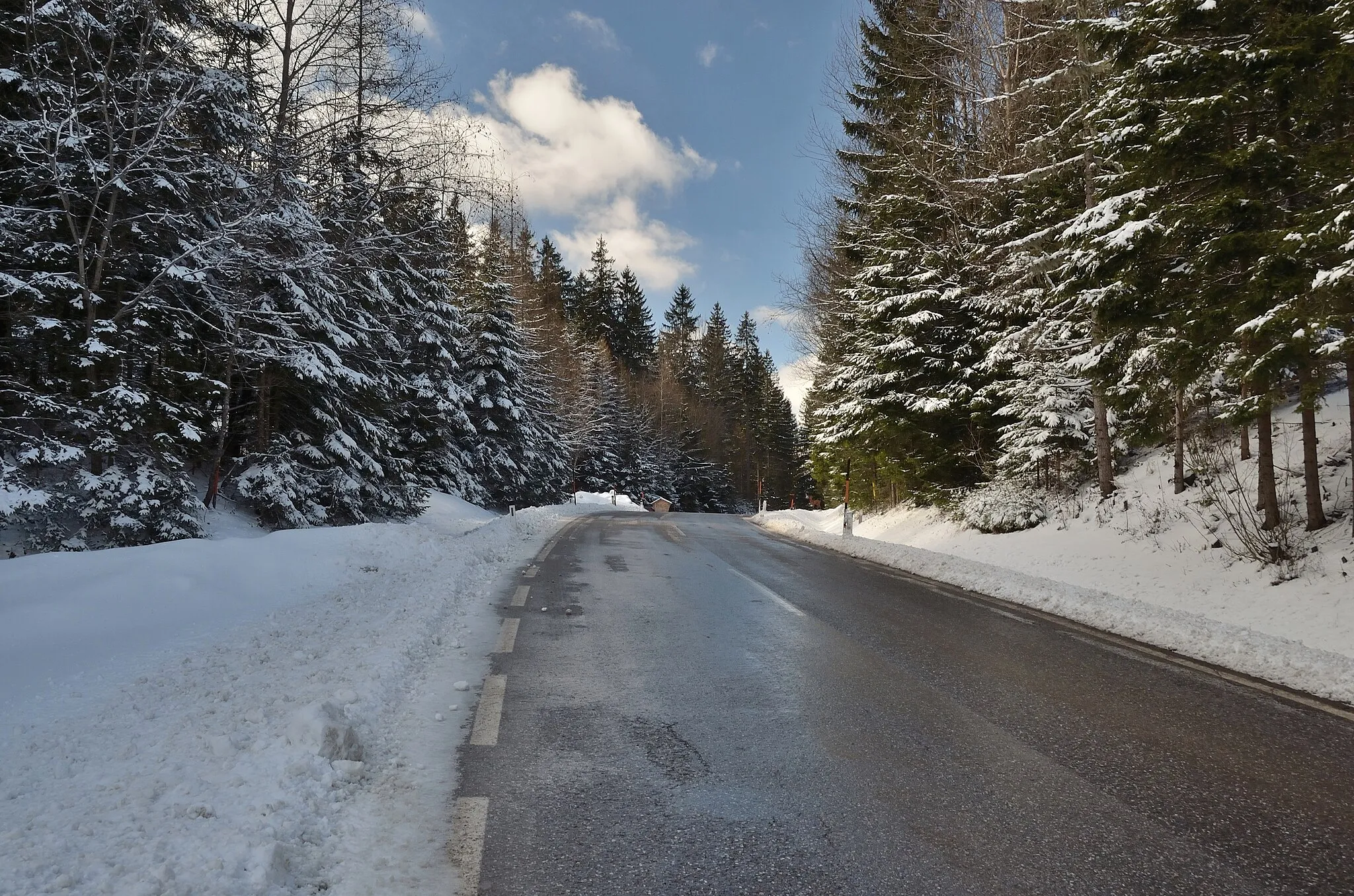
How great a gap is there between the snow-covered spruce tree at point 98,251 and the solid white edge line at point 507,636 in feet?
18.6

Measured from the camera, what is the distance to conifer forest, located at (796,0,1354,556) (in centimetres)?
764

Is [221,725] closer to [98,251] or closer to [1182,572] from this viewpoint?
[98,251]

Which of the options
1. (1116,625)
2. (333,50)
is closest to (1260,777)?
(1116,625)

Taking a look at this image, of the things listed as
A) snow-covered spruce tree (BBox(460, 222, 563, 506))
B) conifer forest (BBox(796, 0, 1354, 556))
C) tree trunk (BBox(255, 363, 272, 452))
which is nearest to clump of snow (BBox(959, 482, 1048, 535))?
conifer forest (BBox(796, 0, 1354, 556))

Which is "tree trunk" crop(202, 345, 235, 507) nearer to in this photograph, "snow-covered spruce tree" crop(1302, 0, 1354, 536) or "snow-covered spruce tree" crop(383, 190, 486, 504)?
"snow-covered spruce tree" crop(383, 190, 486, 504)

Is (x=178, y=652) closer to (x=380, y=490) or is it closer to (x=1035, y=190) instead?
(x=380, y=490)

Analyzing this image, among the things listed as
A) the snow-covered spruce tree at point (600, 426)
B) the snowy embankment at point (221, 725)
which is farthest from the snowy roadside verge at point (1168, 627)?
the snow-covered spruce tree at point (600, 426)

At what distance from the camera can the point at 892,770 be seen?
3.69m

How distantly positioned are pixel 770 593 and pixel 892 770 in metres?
5.38

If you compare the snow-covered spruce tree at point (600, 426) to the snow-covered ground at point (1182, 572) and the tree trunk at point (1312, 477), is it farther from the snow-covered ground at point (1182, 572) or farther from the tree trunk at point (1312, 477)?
the tree trunk at point (1312, 477)

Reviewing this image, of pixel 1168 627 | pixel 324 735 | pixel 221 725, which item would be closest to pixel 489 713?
pixel 324 735

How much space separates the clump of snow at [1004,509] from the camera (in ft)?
47.6

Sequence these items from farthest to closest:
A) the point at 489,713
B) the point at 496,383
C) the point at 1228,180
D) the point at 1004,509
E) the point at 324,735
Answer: the point at 496,383, the point at 1004,509, the point at 1228,180, the point at 489,713, the point at 324,735

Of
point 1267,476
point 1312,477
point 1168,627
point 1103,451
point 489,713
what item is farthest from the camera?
point 1103,451
